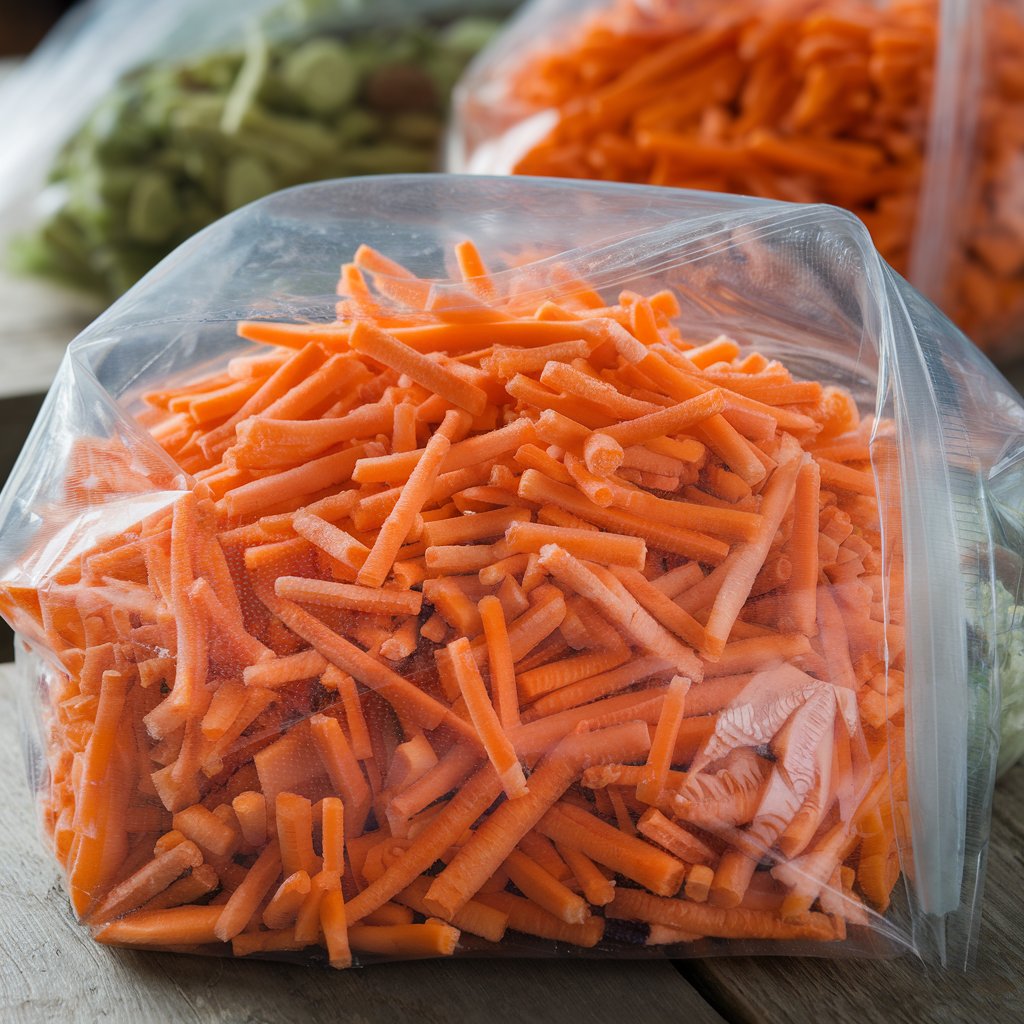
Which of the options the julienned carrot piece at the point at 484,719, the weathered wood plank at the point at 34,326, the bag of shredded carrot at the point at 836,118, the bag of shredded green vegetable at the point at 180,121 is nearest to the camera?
the julienned carrot piece at the point at 484,719

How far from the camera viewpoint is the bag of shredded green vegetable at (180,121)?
219 centimetres

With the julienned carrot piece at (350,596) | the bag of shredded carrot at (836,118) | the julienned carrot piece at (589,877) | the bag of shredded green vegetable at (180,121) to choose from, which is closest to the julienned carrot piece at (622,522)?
the julienned carrot piece at (350,596)

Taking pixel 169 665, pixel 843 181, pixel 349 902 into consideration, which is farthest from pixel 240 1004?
pixel 843 181

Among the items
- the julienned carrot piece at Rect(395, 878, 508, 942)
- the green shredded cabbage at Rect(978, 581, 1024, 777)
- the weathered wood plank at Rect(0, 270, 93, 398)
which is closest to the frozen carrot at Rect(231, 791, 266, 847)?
the julienned carrot piece at Rect(395, 878, 508, 942)

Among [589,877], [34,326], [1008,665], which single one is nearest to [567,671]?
[589,877]

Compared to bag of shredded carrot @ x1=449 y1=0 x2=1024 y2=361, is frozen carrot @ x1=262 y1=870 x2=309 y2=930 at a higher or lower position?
higher

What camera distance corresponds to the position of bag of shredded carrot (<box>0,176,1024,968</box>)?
30.1 inches

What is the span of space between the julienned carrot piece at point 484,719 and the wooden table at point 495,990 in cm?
15

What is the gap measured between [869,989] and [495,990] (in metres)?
0.25

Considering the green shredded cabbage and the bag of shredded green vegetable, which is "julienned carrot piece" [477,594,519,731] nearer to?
the green shredded cabbage

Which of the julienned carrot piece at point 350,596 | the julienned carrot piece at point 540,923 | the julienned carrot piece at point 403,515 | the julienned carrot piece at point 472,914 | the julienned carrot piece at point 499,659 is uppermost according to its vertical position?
the julienned carrot piece at point 403,515

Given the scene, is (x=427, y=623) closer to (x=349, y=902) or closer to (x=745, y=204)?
(x=349, y=902)

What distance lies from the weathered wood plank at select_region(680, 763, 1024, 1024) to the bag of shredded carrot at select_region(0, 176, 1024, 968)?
0.02m

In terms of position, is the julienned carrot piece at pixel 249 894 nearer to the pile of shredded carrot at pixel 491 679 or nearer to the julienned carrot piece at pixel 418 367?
the pile of shredded carrot at pixel 491 679
